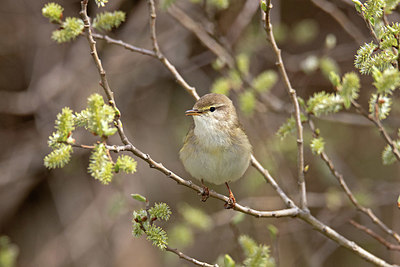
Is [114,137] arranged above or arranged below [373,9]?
below

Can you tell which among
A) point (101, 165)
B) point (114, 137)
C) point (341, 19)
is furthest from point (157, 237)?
point (114, 137)

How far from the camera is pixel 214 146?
126 inches

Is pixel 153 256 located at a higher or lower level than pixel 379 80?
lower

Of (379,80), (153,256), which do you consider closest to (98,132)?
(379,80)

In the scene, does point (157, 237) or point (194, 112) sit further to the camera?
point (194, 112)

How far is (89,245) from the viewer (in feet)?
18.1

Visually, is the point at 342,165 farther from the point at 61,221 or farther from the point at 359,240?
the point at 61,221

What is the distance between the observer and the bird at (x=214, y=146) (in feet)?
10.5

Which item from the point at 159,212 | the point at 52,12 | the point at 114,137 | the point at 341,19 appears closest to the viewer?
the point at 159,212

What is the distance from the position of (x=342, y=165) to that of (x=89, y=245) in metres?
3.15

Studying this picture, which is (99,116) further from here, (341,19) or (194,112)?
(341,19)

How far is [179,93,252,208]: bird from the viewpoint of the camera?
10.5ft

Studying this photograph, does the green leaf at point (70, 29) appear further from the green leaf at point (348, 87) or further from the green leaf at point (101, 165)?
the green leaf at point (348, 87)

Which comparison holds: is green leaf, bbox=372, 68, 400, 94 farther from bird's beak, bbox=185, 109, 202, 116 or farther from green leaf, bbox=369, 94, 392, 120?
bird's beak, bbox=185, 109, 202, 116
